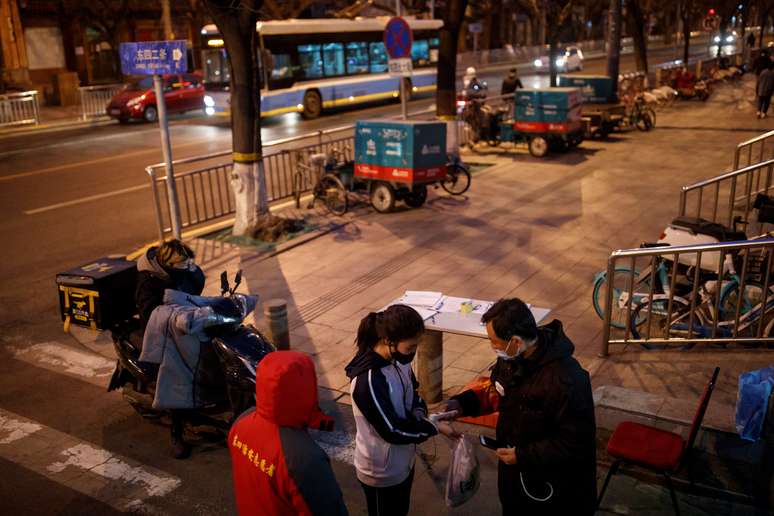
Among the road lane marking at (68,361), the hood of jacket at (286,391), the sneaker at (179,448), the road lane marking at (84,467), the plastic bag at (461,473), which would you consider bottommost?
the road lane marking at (68,361)

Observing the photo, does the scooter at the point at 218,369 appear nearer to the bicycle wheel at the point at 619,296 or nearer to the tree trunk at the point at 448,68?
the bicycle wheel at the point at 619,296

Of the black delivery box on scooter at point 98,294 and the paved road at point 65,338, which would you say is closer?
the paved road at point 65,338

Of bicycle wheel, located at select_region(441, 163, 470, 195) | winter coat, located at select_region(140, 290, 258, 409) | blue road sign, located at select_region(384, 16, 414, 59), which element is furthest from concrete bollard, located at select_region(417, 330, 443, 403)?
blue road sign, located at select_region(384, 16, 414, 59)

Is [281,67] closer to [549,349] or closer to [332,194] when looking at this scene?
[332,194]

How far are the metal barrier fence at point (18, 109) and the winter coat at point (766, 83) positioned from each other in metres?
23.7

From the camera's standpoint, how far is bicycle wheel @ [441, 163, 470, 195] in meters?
13.3

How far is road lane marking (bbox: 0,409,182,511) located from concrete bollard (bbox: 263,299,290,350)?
69.0 inches

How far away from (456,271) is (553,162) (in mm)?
7841

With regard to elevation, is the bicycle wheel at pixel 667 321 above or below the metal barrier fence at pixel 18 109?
below

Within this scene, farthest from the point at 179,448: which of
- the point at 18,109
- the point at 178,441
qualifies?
the point at 18,109

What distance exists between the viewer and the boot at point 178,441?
18.3 feet

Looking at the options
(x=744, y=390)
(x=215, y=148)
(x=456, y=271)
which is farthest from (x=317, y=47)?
(x=744, y=390)

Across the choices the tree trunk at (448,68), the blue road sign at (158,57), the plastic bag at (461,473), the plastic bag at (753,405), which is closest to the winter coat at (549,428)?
the plastic bag at (461,473)

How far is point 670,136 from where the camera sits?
1920 centimetres
